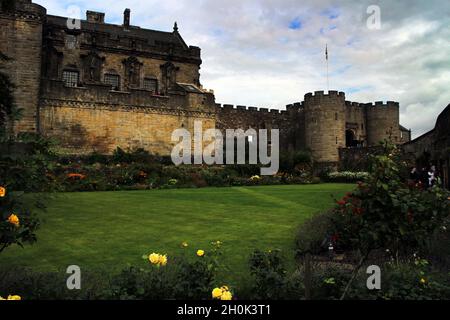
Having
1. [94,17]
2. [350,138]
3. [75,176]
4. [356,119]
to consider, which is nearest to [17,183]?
[75,176]

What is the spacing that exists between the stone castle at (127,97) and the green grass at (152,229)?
7215 millimetres

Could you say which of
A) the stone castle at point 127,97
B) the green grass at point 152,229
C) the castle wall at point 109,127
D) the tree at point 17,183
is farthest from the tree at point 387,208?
the castle wall at point 109,127

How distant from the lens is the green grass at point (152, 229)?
7.43m

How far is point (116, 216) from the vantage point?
11578mm

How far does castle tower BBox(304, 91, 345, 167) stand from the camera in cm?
Result: 4119

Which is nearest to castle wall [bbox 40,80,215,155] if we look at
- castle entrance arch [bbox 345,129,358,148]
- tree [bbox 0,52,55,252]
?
castle entrance arch [bbox 345,129,358,148]

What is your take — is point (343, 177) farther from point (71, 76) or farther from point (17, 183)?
point (17, 183)

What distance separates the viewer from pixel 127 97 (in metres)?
29.4

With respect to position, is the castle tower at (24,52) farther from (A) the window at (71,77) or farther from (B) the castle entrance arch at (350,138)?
(B) the castle entrance arch at (350,138)

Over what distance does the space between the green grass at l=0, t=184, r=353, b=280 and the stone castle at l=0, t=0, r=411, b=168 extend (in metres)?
7.21

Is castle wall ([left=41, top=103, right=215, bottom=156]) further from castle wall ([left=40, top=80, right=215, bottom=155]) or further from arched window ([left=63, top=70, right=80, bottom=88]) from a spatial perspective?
arched window ([left=63, top=70, right=80, bottom=88])

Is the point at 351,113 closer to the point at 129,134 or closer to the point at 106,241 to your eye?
the point at 129,134
